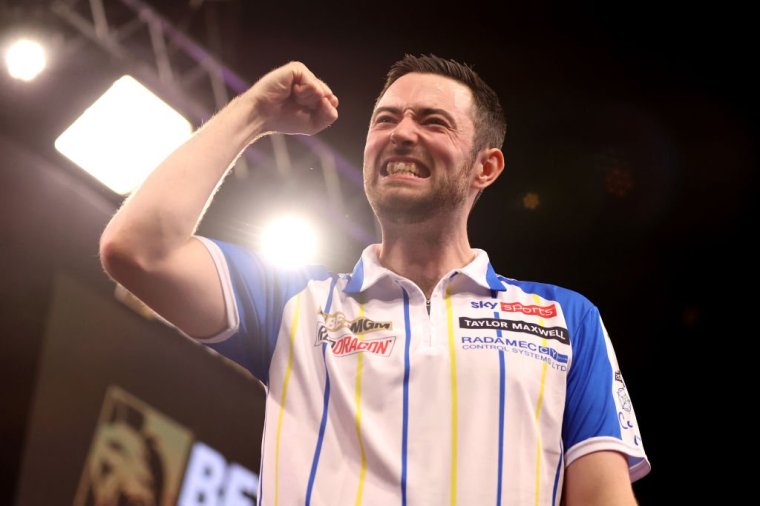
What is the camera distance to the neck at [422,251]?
1.71 m

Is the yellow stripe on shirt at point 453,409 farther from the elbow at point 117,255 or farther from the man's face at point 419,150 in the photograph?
the elbow at point 117,255

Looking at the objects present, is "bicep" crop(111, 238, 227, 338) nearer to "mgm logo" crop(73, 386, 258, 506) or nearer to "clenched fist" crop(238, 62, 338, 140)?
"clenched fist" crop(238, 62, 338, 140)

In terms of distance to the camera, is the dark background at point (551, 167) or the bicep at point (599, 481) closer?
the bicep at point (599, 481)

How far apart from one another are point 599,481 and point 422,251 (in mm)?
627

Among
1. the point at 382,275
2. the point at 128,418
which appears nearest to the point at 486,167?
the point at 382,275

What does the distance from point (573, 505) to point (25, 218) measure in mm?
3164

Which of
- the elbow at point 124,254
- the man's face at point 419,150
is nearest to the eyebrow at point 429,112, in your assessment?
the man's face at point 419,150

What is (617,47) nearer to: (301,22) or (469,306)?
(301,22)

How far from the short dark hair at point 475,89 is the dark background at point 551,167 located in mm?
2029

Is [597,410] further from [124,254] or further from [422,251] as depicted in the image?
[124,254]

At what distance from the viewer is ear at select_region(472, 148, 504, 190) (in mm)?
1961

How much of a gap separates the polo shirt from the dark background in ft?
8.05

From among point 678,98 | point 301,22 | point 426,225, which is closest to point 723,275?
point 678,98

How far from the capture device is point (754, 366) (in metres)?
5.30
